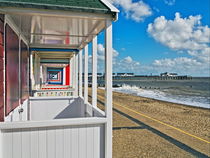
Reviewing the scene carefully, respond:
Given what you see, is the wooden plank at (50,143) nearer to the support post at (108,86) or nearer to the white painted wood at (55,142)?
the white painted wood at (55,142)

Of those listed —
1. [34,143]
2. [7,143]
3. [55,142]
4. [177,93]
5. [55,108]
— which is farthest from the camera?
[177,93]

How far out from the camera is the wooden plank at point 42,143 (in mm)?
2947

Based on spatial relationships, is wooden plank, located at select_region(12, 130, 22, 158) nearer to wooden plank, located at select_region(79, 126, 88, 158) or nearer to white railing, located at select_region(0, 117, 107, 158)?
white railing, located at select_region(0, 117, 107, 158)

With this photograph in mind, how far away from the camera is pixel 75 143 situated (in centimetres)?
312

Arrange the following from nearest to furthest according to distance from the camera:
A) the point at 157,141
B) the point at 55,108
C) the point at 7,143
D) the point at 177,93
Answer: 1. the point at 7,143
2. the point at 157,141
3. the point at 55,108
4. the point at 177,93

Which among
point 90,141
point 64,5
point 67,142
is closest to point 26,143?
point 67,142

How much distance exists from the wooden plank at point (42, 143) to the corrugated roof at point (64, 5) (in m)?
1.77

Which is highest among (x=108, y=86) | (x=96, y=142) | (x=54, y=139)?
(x=108, y=86)

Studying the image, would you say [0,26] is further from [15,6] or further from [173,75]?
[173,75]

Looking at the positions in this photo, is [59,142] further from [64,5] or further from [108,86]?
[64,5]

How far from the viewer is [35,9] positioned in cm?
281

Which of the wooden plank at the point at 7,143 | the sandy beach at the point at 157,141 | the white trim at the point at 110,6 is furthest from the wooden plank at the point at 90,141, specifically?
the white trim at the point at 110,6

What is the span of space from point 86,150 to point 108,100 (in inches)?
33.8

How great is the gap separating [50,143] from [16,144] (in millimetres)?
467
